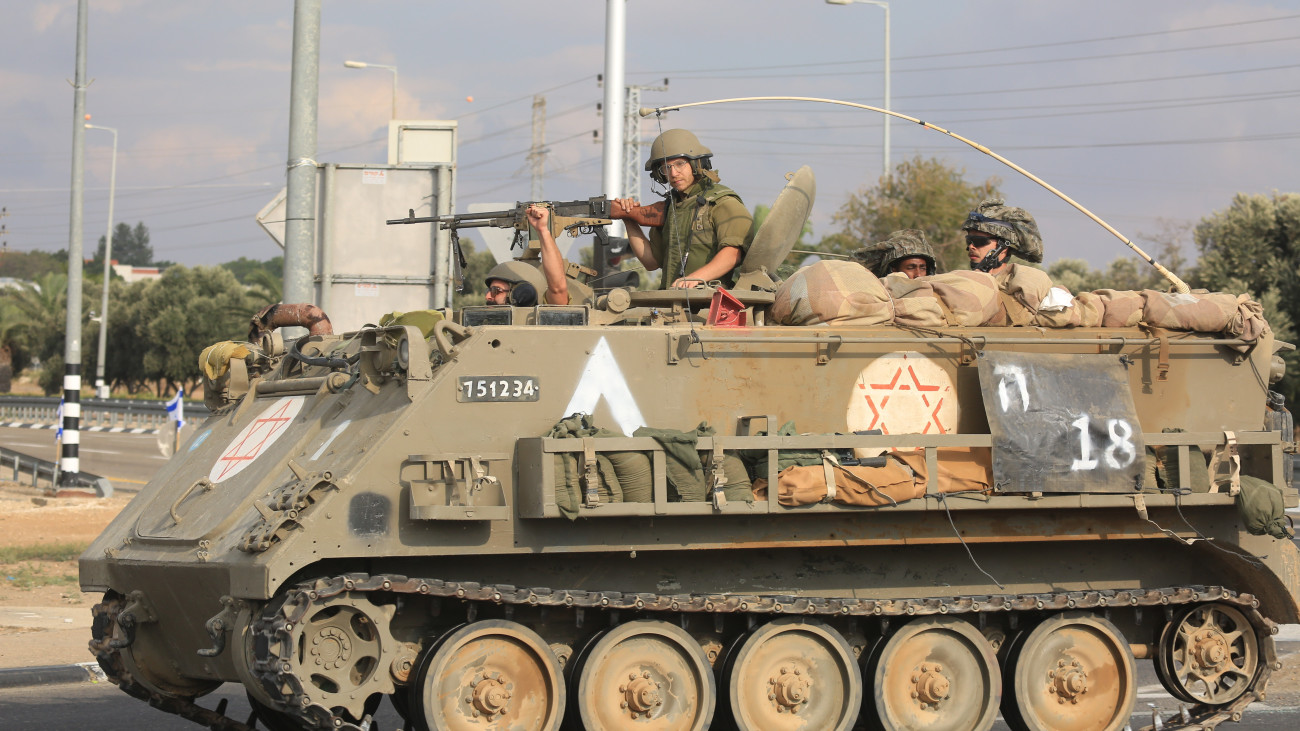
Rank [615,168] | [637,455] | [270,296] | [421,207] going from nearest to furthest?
[637,455] < [421,207] < [615,168] < [270,296]

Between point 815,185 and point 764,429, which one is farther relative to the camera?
point 815,185

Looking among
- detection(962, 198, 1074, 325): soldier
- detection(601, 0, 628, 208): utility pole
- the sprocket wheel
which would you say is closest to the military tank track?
the sprocket wheel

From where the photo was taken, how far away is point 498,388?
23.7 ft

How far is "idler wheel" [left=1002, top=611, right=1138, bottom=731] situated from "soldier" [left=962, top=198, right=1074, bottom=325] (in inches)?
70.8

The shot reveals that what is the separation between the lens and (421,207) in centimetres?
1115

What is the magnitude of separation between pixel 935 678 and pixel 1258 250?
2598 centimetres

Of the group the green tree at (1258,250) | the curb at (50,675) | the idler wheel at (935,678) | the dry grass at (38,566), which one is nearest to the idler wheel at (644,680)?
the idler wheel at (935,678)

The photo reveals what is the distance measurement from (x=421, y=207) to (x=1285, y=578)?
6604 mm

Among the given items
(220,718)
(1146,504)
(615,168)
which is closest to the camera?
(1146,504)

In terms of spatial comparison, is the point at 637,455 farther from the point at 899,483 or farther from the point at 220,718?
the point at 220,718

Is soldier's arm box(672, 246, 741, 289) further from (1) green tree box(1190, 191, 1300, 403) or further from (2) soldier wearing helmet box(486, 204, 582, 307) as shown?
(1) green tree box(1190, 191, 1300, 403)

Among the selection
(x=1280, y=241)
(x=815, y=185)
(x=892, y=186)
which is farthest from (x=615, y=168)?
(x=1280, y=241)

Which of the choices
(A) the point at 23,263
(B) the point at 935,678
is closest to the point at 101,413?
(B) the point at 935,678

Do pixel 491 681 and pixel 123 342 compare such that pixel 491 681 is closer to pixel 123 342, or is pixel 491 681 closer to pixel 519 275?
pixel 519 275
